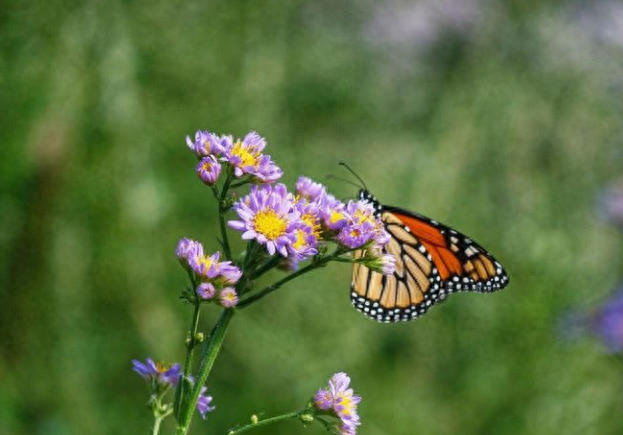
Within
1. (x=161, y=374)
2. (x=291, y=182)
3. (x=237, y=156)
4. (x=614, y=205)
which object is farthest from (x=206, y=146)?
(x=614, y=205)

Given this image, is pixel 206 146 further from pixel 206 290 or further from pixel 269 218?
pixel 206 290

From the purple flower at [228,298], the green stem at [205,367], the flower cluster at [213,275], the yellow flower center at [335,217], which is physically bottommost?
the green stem at [205,367]

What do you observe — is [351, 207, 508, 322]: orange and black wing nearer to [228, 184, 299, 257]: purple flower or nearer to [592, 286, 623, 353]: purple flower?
[228, 184, 299, 257]: purple flower

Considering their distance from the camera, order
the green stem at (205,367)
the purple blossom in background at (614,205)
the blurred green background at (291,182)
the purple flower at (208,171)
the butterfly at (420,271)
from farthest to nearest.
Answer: the purple blossom in background at (614,205)
the blurred green background at (291,182)
the butterfly at (420,271)
the purple flower at (208,171)
the green stem at (205,367)

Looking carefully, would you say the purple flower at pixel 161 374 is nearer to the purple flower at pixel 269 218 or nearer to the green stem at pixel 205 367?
the green stem at pixel 205 367

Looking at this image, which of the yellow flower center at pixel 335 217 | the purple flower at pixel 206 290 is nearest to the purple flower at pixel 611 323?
the yellow flower center at pixel 335 217

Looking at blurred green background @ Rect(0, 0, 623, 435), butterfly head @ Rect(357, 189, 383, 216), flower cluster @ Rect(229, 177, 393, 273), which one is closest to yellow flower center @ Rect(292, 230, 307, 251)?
flower cluster @ Rect(229, 177, 393, 273)
